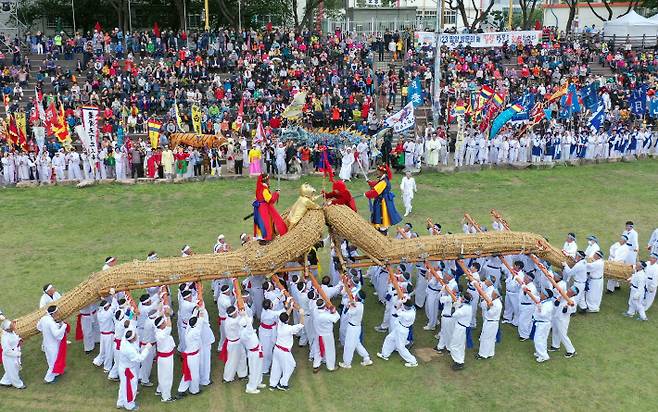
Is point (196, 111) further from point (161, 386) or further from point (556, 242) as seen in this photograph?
point (161, 386)

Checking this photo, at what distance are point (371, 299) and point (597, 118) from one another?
14.1 meters

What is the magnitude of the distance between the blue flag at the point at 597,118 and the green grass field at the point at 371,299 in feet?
4.89

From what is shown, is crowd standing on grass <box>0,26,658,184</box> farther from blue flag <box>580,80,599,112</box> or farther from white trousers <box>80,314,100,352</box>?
white trousers <box>80,314,100,352</box>

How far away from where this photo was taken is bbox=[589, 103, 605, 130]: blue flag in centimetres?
2208

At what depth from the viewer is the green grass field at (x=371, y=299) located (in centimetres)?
899

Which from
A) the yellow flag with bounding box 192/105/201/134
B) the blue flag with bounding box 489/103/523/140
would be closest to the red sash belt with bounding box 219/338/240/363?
the blue flag with bounding box 489/103/523/140

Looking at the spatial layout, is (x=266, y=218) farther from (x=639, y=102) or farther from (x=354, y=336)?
(x=639, y=102)

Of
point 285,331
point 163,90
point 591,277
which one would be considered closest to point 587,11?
point 163,90

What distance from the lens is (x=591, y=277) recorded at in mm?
11305

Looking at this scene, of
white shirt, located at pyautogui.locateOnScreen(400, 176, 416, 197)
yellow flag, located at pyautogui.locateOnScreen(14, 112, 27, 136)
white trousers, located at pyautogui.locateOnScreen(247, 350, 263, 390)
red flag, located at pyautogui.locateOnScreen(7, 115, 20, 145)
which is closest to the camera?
white trousers, located at pyautogui.locateOnScreen(247, 350, 263, 390)

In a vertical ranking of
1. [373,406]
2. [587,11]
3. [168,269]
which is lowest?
[373,406]

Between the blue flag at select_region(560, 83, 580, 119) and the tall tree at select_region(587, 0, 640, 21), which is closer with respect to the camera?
the blue flag at select_region(560, 83, 580, 119)

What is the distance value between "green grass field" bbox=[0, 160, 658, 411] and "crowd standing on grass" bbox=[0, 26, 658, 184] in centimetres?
116

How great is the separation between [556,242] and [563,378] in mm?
5793
